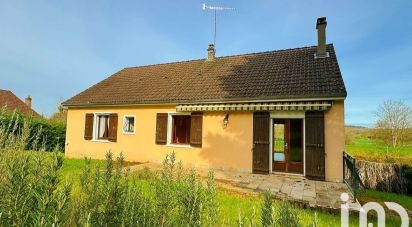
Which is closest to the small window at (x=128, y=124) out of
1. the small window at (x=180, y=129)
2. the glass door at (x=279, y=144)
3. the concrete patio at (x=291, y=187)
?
the small window at (x=180, y=129)

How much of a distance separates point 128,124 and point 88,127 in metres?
3.58

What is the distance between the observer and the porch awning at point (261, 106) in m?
12.1

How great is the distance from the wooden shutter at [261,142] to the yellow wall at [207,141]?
353 mm

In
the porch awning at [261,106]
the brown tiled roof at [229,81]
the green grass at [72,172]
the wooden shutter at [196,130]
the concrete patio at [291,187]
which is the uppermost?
the brown tiled roof at [229,81]

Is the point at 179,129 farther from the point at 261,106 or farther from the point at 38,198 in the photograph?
the point at 38,198

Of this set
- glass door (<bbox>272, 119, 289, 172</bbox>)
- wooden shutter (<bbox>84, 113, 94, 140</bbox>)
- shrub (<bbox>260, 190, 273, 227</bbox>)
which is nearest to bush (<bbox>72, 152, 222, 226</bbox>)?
shrub (<bbox>260, 190, 273, 227</bbox>)

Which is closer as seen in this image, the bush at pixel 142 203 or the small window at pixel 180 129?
the bush at pixel 142 203

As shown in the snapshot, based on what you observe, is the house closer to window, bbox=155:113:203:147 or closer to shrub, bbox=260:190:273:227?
window, bbox=155:113:203:147

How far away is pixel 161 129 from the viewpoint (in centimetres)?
1636

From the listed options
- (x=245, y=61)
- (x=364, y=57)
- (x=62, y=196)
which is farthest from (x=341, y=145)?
(x=364, y=57)

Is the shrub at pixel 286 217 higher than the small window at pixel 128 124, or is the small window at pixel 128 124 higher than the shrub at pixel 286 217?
the small window at pixel 128 124

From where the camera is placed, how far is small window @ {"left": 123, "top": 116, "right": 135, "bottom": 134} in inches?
711

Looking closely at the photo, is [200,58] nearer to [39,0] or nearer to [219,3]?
[219,3]

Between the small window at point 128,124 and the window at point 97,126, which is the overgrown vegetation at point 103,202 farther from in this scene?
the window at point 97,126
